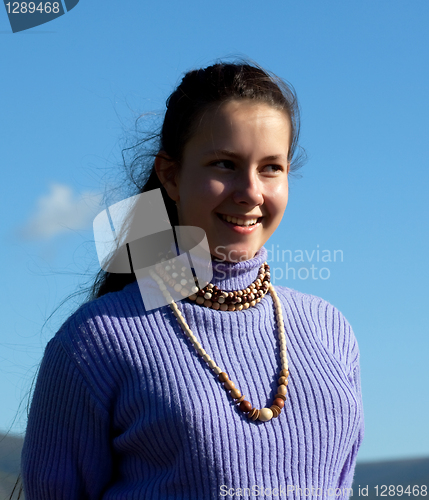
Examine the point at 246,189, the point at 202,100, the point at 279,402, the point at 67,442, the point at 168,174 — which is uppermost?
the point at 202,100

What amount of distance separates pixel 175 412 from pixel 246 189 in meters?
0.70

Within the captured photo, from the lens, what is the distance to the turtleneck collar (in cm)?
197

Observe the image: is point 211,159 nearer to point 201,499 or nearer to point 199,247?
Result: point 199,247

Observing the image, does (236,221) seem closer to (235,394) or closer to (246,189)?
(246,189)

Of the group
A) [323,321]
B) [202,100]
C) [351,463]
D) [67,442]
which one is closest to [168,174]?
[202,100]

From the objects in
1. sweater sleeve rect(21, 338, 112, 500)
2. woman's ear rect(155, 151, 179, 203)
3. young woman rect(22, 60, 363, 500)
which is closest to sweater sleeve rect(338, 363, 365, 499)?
young woman rect(22, 60, 363, 500)

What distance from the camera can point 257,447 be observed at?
5.69 ft

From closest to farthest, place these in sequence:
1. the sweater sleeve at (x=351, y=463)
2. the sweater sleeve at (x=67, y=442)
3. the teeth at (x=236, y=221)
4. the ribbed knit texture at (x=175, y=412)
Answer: the ribbed knit texture at (x=175, y=412) < the sweater sleeve at (x=67, y=442) < the teeth at (x=236, y=221) < the sweater sleeve at (x=351, y=463)

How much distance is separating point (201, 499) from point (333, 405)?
509 millimetres

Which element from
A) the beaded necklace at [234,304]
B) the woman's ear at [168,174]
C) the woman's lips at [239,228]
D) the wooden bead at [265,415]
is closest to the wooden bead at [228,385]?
the beaded necklace at [234,304]

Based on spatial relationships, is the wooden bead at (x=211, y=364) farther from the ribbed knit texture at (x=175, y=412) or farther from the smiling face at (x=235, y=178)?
the smiling face at (x=235, y=178)

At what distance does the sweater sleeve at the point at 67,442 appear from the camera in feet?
5.89

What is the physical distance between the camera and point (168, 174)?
6.74 feet

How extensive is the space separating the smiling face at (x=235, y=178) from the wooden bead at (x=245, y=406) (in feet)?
1.52
